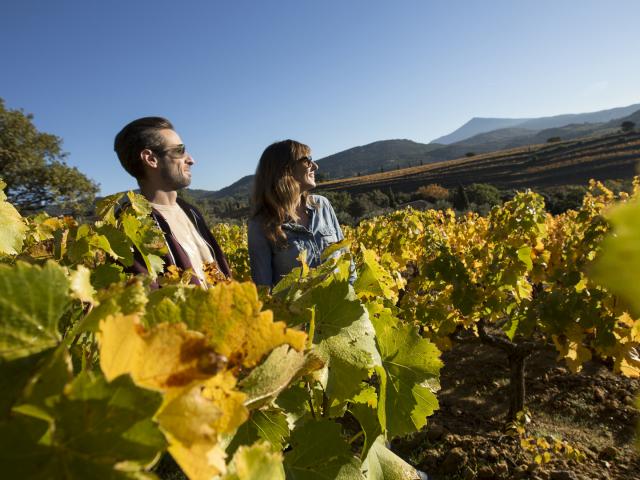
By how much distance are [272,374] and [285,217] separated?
2364 millimetres

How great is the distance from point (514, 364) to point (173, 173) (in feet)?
13.6

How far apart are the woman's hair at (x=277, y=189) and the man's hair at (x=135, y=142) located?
2.61 feet

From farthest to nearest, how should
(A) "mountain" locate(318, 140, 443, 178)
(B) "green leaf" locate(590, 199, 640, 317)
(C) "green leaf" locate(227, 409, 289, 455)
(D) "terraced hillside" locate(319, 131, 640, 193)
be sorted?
(A) "mountain" locate(318, 140, 443, 178) → (D) "terraced hillside" locate(319, 131, 640, 193) → (C) "green leaf" locate(227, 409, 289, 455) → (B) "green leaf" locate(590, 199, 640, 317)

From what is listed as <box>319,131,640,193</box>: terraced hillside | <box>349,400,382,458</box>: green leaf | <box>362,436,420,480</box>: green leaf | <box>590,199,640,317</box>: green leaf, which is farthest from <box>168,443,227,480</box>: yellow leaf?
<box>319,131,640,193</box>: terraced hillside

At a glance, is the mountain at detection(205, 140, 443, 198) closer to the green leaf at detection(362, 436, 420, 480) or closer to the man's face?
the man's face

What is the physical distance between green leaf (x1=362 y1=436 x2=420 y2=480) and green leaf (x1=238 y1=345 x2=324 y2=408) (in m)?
0.64

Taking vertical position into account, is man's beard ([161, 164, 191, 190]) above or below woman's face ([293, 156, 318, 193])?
above

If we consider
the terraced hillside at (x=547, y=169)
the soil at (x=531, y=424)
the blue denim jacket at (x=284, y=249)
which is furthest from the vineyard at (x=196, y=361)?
the terraced hillside at (x=547, y=169)

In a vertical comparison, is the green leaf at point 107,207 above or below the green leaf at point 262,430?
above

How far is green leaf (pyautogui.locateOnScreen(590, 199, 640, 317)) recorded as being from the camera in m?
0.18

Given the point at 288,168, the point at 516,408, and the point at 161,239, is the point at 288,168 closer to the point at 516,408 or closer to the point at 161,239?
the point at 161,239

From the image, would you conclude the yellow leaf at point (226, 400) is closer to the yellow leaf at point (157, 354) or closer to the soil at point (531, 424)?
the yellow leaf at point (157, 354)

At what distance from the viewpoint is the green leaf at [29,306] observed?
1.27 feet

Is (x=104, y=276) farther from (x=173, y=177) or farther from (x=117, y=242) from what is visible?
(x=173, y=177)
